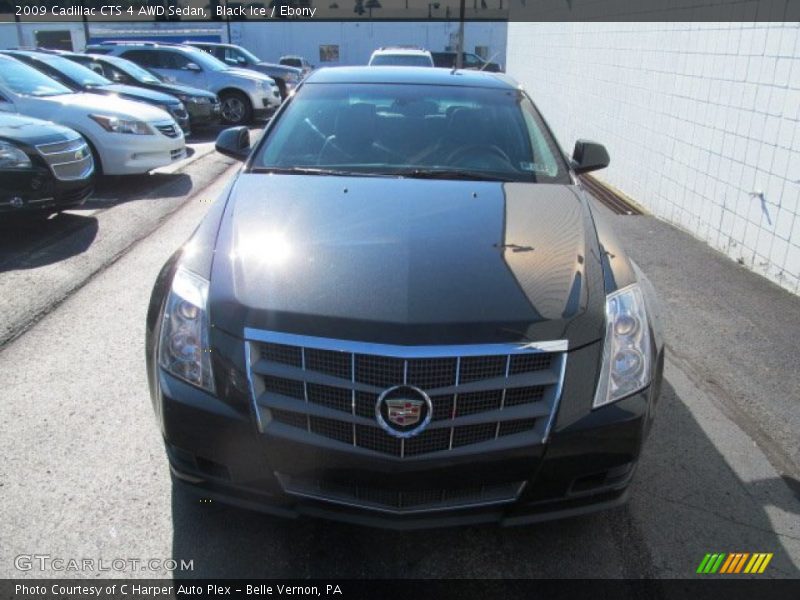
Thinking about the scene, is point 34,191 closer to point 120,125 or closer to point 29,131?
point 29,131

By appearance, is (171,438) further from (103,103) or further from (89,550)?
(103,103)

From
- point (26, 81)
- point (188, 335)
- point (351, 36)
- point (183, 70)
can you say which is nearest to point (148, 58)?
point (183, 70)

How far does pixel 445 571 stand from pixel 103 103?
8.32 m

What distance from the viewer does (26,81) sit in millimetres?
8578

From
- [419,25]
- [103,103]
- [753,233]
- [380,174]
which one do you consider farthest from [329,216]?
[419,25]

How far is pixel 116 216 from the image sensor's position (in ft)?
23.9

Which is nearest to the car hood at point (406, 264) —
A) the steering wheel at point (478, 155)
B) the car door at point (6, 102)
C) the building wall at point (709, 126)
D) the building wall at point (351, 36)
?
the steering wheel at point (478, 155)

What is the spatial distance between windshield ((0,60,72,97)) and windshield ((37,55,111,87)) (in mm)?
1243

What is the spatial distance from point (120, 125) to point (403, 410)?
308 inches

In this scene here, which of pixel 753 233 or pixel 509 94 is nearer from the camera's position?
pixel 509 94

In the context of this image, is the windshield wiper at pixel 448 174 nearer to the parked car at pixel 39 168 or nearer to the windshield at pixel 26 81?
the parked car at pixel 39 168

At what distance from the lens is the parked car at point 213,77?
16.1 m

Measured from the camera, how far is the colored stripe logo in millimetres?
2514

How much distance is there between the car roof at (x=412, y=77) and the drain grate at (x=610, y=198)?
348cm
